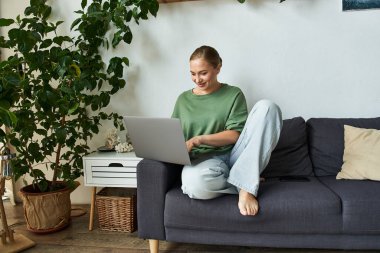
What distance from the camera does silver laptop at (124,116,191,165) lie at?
138 centimetres

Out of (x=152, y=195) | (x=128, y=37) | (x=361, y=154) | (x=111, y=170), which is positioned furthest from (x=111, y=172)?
(x=361, y=154)

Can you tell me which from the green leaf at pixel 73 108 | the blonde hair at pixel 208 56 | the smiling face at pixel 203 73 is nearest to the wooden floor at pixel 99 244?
the green leaf at pixel 73 108

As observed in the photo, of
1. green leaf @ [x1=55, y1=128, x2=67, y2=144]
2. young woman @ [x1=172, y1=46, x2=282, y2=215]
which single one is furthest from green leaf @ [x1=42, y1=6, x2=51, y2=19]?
young woman @ [x1=172, y1=46, x2=282, y2=215]

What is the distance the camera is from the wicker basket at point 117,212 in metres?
1.95

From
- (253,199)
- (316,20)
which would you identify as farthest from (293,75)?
(253,199)

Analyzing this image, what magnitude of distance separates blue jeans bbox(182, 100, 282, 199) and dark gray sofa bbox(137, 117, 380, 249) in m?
0.06

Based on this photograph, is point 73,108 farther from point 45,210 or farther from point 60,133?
point 45,210

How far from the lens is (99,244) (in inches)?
72.4

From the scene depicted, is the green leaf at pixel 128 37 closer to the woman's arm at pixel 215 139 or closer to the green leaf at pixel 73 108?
the green leaf at pixel 73 108

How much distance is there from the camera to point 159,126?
141 centimetres

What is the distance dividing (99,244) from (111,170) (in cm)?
43

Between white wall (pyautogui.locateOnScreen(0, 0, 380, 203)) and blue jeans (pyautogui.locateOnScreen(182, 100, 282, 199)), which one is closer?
blue jeans (pyautogui.locateOnScreen(182, 100, 282, 199))

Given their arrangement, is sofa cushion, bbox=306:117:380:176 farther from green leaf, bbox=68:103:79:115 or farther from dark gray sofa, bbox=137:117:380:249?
green leaf, bbox=68:103:79:115

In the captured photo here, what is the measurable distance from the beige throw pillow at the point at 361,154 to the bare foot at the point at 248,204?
60 centimetres
